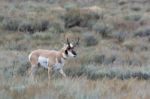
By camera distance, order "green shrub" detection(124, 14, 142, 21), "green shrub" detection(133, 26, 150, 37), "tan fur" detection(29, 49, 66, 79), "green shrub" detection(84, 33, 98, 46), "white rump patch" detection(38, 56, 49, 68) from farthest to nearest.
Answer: "green shrub" detection(124, 14, 142, 21) < "green shrub" detection(133, 26, 150, 37) < "green shrub" detection(84, 33, 98, 46) < "white rump patch" detection(38, 56, 49, 68) < "tan fur" detection(29, 49, 66, 79)

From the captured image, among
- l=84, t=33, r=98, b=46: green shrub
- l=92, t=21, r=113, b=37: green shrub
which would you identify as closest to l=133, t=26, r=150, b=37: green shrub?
l=92, t=21, r=113, b=37: green shrub

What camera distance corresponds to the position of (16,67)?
12797 millimetres

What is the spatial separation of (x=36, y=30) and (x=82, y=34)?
2891 millimetres

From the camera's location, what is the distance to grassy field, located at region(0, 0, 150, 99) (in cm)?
647

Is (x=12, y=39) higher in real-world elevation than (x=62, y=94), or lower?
lower

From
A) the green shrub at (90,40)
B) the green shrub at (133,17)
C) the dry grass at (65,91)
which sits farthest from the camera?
the green shrub at (133,17)

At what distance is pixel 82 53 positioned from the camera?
16.2 meters

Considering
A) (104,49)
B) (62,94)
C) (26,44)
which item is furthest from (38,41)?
(62,94)

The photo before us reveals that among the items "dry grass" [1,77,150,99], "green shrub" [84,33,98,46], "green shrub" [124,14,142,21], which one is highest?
"dry grass" [1,77,150,99]

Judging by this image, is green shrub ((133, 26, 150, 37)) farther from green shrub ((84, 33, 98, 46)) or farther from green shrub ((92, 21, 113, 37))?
green shrub ((84, 33, 98, 46))

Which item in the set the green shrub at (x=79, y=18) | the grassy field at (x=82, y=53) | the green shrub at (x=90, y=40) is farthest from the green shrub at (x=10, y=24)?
the green shrub at (x=90, y=40)

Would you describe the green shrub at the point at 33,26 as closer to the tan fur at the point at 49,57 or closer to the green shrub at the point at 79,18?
the green shrub at the point at 79,18

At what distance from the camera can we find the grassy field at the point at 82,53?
21.2 feet

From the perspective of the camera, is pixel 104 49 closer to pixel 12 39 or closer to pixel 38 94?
pixel 12 39
